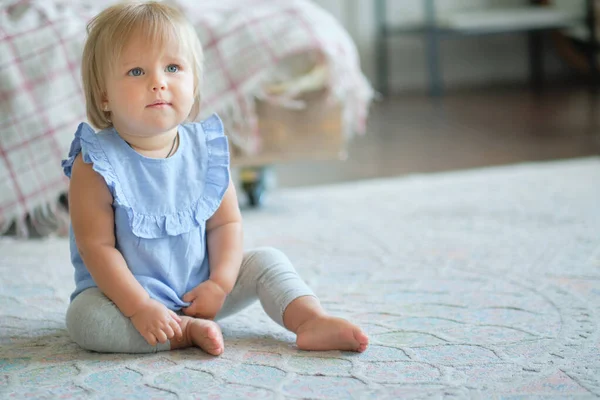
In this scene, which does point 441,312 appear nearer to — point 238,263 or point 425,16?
point 238,263

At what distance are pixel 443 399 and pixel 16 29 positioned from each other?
121 cm

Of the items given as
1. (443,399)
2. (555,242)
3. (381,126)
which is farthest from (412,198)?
(381,126)

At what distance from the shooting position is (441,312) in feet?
3.86

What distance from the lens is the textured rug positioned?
923mm

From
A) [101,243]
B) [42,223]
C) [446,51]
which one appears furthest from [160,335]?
[446,51]

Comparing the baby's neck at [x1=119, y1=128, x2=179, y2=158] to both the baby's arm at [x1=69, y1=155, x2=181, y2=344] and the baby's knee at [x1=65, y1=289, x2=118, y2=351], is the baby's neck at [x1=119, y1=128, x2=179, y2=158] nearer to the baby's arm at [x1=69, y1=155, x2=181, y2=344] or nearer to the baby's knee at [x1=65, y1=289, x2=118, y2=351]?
the baby's arm at [x1=69, y1=155, x2=181, y2=344]

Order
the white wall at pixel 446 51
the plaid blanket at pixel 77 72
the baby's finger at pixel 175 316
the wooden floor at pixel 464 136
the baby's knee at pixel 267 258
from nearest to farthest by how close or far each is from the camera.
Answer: the baby's finger at pixel 175 316 → the baby's knee at pixel 267 258 → the plaid blanket at pixel 77 72 → the wooden floor at pixel 464 136 → the white wall at pixel 446 51

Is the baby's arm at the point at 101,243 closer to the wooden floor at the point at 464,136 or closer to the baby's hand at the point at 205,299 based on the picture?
the baby's hand at the point at 205,299

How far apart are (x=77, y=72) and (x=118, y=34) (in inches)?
29.5

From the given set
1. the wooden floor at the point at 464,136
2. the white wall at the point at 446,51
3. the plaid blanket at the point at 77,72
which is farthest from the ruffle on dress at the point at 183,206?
the white wall at the point at 446,51

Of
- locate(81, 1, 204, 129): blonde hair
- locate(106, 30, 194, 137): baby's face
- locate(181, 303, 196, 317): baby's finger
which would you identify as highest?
locate(81, 1, 204, 129): blonde hair

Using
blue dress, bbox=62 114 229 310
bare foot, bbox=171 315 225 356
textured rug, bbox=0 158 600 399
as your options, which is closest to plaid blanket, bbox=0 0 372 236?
textured rug, bbox=0 158 600 399

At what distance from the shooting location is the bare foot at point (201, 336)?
39.9 inches

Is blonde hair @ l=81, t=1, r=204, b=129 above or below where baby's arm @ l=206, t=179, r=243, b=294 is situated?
above
